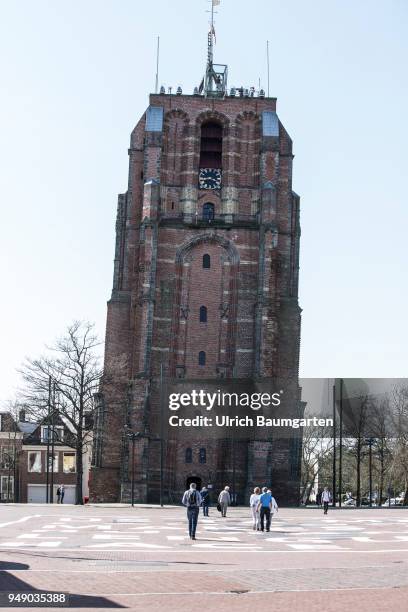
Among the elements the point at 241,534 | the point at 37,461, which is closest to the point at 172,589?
the point at 241,534

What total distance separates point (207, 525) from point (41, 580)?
19.2 meters

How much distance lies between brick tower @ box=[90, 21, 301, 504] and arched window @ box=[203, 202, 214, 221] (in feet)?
0.47

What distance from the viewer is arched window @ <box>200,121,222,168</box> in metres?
66.8

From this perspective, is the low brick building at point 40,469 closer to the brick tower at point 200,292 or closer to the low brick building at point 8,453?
the low brick building at point 8,453

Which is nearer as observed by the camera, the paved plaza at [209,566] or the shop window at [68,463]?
the paved plaza at [209,566]

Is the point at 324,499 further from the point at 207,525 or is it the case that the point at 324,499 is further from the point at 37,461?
the point at 37,461

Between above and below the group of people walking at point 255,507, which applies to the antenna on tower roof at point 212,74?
above

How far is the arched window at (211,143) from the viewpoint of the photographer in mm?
66750

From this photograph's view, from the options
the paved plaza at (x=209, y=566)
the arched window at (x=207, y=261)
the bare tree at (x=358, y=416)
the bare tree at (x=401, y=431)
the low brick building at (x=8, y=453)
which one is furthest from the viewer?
the low brick building at (x=8, y=453)

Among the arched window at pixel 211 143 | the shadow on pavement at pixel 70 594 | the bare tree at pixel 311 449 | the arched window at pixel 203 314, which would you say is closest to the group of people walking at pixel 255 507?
the shadow on pavement at pixel 70 594

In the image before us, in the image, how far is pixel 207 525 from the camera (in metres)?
33.0

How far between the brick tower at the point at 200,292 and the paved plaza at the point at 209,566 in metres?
27.7

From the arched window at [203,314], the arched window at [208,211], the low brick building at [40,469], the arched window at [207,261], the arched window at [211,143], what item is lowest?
the low brick building at [40,469]

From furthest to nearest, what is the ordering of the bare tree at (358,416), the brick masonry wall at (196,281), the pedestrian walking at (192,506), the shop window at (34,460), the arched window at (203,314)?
the shop window at (34,460) → the arched window at (203,314) → the bare tree at (358,416) → the brick masonry wall at (196,281) → the pedestrian walking at (192,506)
